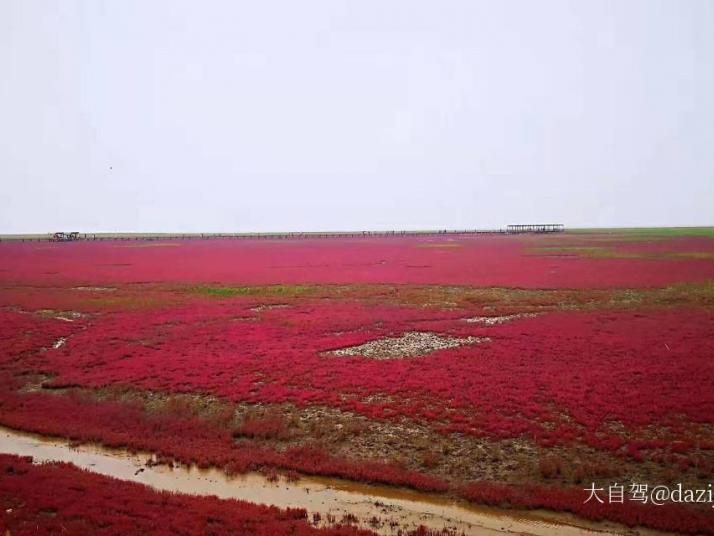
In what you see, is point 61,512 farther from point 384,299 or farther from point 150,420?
point 384,299

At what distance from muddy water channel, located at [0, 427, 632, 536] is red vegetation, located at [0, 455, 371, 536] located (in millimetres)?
705

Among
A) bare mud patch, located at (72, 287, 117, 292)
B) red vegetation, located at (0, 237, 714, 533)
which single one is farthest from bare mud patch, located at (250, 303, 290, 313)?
bare mud patch, located at (72, 287, 117, 292)

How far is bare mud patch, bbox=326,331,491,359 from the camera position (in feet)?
82.0

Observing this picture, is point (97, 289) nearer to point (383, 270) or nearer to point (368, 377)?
point (383, 270)

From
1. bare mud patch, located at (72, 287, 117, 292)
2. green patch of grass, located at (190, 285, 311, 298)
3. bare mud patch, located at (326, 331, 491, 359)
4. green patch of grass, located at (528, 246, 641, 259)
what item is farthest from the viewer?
green patch of grass, located at (528, 246, 641, 259)

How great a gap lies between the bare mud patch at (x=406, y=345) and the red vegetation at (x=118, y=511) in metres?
13.8

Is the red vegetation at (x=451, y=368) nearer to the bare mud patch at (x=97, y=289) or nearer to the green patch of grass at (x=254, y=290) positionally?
the green patch of grass at (x=254, y=290)

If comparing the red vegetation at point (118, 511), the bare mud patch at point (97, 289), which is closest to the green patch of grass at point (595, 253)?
the bare mud patch at point (97, 289)

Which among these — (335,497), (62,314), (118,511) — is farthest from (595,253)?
(118,511)

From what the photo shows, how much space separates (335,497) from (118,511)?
202 inches

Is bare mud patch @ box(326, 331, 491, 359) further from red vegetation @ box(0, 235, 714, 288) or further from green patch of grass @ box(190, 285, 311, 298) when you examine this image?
red vegetation @ box(0, 235, 714, 288)

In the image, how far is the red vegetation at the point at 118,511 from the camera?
10.1 m

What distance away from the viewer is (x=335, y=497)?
12.2 metres

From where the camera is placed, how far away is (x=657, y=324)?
29.2 metres
